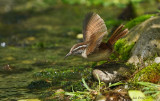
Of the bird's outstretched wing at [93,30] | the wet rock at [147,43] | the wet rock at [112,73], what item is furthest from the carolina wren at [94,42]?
the wet rock at [147,43]

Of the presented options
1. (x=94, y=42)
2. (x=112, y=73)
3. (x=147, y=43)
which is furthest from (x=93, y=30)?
(x=147, y=43)

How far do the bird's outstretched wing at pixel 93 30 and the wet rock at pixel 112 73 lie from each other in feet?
1.60

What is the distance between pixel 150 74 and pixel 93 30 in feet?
3.79

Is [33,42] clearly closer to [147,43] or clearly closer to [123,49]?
[123,49]

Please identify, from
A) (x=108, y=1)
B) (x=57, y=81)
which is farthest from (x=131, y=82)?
(x=108, y=1)

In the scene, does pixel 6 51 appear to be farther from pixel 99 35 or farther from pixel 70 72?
pixel 99 35

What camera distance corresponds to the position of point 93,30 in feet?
16.8

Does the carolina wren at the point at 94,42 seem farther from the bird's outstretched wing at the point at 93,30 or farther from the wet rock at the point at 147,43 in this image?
the wet rock at the point at 147,43

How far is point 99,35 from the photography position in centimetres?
484

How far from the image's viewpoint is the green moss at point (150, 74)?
183 inches

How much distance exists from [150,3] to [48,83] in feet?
31.0

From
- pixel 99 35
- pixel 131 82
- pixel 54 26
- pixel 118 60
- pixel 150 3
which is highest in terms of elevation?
pixel 150 3

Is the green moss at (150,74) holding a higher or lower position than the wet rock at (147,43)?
lower

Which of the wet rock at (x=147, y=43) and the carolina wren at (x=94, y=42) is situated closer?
the carolina wren at (x=94, y=42)
